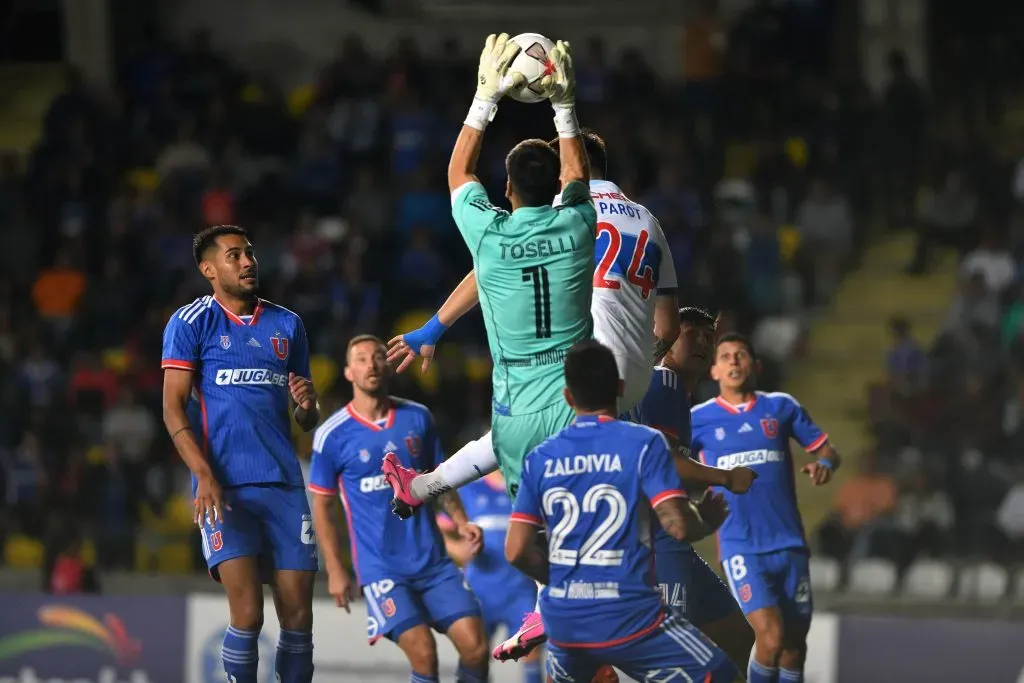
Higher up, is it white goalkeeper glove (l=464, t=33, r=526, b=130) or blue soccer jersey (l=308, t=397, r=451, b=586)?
white goalkeeper glove (l=464, t=33, r=526, b=130)

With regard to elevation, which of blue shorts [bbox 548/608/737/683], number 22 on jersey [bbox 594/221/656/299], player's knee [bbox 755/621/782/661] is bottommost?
blue shorts [bbox 548/608/737/683]

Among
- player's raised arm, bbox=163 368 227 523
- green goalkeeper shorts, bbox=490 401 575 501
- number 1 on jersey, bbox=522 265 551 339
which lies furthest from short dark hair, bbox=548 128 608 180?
player's raised arm, bbox=163 368 227 523

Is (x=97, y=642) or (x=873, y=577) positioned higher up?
(x=873, y=577)

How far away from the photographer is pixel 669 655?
20.4ft

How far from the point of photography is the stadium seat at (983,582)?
41.8 feet

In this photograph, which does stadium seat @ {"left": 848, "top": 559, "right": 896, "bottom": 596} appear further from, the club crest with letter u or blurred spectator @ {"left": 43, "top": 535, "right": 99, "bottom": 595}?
the club crest with letter u

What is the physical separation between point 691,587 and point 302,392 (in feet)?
6.74

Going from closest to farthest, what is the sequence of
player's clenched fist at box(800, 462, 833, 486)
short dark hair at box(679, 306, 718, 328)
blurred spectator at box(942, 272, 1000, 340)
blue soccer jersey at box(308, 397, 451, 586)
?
short dark hair at box(679, 306, 718, 328) → player's clenched fist at box(800, 462, 833, 486) → blue soccer jersey at box(308, 397, 451, 586) → blurred spectator at box(942, 272, 1000, 340)

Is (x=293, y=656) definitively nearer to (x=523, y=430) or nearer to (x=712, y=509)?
(x=523, y=430)

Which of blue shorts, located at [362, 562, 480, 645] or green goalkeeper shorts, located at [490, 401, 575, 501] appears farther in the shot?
blue shorts, located at [362, 562, 480, 645]

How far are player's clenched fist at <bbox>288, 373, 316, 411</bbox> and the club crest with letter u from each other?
11cm

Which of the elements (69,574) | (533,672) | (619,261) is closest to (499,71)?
(619,261)

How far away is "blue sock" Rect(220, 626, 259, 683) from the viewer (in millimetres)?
7766

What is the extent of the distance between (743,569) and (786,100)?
26.4 feet
